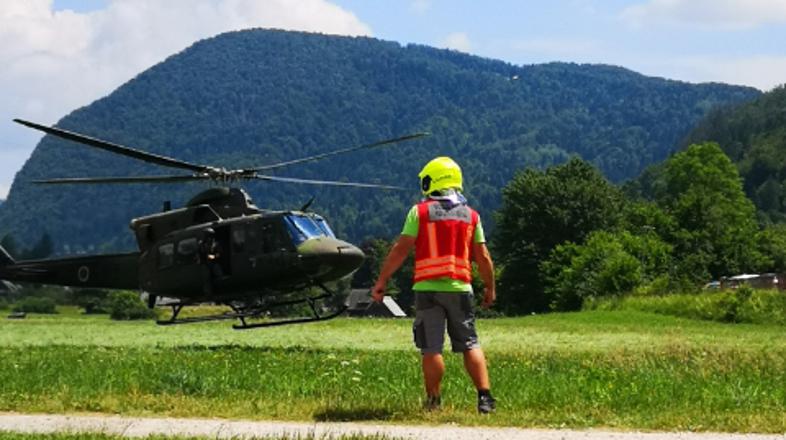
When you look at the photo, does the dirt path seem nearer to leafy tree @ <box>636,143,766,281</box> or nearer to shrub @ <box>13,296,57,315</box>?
shrub @ <box>13,296,57,315</box>

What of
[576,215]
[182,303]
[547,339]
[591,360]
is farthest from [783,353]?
[576,215]

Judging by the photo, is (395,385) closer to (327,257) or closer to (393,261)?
(393,261)

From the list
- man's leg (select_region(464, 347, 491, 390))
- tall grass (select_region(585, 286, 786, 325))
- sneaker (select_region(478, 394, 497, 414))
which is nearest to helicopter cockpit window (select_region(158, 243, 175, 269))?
man's leg (select_region(464, 347, 491, 390))

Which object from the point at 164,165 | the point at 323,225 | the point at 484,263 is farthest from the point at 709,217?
the point at 484,263

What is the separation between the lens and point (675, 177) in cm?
11788

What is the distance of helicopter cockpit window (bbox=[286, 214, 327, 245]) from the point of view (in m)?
22.6

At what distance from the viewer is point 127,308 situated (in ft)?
198

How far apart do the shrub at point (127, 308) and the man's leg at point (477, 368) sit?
4479 cm

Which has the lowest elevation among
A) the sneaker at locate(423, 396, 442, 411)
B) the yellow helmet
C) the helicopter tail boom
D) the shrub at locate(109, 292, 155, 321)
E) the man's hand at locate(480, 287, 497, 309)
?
the shrub at locate(109, 292, 155, 321)

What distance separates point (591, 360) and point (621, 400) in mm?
6193

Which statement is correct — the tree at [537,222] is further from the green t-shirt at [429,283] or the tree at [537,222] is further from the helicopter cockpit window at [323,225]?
the green t-shirt at [429,283]

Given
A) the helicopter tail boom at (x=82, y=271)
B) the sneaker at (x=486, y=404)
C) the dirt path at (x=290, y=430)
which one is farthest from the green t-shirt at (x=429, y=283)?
the helicopter tail boom at (x=82, y=271)

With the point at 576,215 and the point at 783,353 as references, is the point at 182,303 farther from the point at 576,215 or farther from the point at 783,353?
the point at 576,215

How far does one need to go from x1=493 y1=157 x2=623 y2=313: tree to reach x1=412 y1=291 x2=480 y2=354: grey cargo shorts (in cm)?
7676
